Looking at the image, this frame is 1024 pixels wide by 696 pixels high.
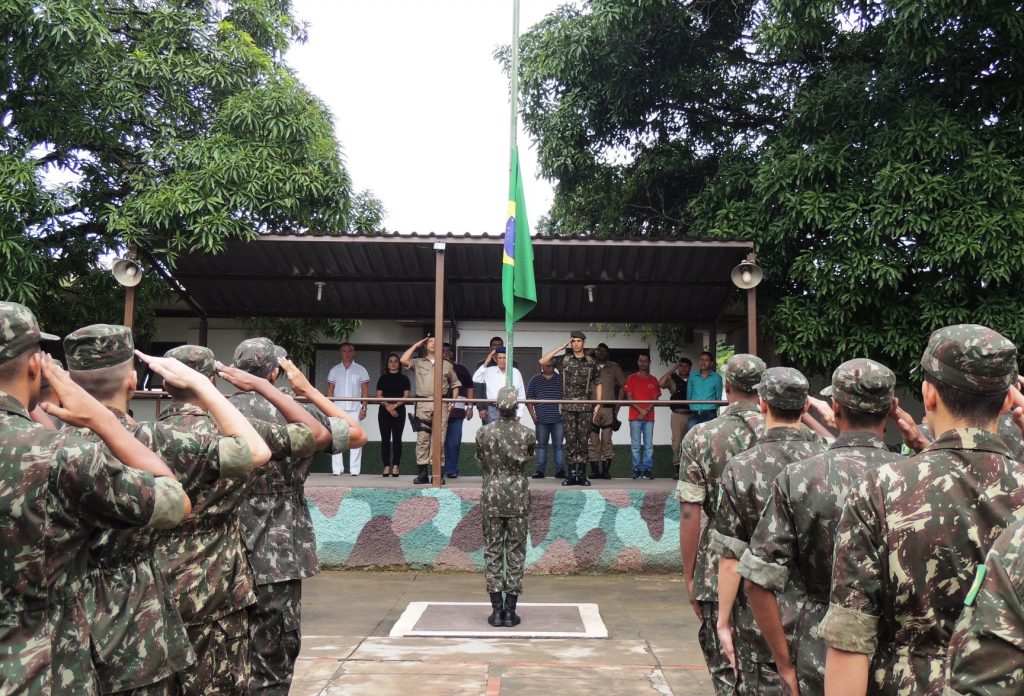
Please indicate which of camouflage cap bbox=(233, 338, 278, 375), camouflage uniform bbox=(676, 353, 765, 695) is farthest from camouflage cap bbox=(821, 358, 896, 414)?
camouflage cap bbox=(233, 338, 278, 375)

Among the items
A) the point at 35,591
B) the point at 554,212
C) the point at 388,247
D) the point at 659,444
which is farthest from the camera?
the point at 554,212

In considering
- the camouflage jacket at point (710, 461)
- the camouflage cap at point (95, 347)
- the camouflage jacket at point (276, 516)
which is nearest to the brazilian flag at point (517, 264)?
the camouflage jacket at point (276, 516)

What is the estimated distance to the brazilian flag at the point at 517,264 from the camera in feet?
32.6

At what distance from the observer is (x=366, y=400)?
1011 cm

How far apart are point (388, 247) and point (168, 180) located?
2.89 m

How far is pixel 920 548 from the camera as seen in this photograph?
216 centimetres

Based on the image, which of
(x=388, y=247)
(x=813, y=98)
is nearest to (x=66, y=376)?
(x=388, y=247)

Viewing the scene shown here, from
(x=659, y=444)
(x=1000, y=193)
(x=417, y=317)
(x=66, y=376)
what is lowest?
(x=659, y=444)

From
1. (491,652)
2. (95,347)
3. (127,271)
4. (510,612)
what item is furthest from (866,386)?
(127,271)

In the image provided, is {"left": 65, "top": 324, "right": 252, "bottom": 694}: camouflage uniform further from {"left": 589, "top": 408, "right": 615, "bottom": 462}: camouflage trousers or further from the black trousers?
{"left": 589, "top": 408, "right": 615, "bottom": 462}: camouflage trousers

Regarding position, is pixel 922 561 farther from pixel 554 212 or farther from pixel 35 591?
pixel 554 212

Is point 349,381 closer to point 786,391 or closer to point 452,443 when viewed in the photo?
point 452,443

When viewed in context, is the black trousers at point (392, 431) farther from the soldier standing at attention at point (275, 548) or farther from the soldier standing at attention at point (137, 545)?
the soldier standing at attention at point (137, 545)

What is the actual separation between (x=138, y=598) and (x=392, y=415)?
9.00 meters
